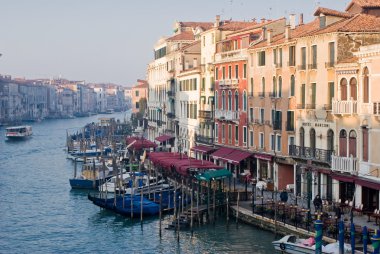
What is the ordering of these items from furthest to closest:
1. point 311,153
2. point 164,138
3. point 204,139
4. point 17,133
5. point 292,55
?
point 17,133, point 164,138, point 204,139, point 292,55, point 311,153

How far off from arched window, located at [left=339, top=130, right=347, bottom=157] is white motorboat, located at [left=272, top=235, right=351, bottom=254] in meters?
3.87

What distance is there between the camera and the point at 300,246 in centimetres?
1989

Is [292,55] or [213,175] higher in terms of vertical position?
[292,55]

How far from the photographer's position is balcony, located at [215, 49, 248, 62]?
32922 millimetres

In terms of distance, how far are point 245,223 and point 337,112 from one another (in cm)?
465

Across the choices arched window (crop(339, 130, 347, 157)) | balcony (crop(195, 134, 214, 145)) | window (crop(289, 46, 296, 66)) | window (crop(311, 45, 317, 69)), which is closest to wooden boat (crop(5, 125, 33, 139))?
balcony (crop(195, 134, 214, 145))

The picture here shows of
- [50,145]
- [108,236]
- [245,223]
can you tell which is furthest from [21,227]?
[50,145]

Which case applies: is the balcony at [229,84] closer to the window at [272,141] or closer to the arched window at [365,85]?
the window at [272,141]

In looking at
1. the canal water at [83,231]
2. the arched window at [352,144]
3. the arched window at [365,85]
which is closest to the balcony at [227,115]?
the canal water at [83,231]

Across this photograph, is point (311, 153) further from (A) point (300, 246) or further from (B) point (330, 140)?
(A) point (300, 246)

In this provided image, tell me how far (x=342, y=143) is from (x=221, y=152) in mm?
11057

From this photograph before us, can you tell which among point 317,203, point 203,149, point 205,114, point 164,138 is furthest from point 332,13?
point 164,138

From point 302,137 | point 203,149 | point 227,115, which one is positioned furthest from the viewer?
point 203,149

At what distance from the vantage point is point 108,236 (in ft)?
83.6
